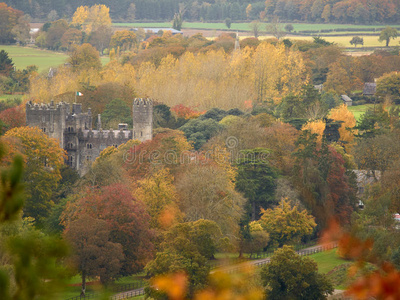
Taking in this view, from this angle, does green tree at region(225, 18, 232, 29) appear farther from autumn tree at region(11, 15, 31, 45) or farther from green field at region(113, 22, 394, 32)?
autumn tree at region(11, 15, 31, 45)

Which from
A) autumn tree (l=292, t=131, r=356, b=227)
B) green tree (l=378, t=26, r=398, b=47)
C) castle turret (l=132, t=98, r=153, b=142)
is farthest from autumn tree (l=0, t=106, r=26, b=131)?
green tree (l=378, t=26, r=398, b=47)

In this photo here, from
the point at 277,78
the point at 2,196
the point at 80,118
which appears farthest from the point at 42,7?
the point at 2,196

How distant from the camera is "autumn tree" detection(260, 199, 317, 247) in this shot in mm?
48781

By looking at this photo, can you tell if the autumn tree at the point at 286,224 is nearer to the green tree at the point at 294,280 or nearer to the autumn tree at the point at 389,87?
the green tree at the point at 294,280

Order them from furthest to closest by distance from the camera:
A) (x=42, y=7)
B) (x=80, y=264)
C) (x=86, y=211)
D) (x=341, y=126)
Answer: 1. (x=42, y=7)
2. (x=341, y=126)
3. (x=86, y=211)
4. (x=80, y=264)

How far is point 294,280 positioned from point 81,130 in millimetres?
35056

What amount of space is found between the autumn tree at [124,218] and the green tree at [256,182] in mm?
10844

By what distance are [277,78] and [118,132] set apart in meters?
37.4

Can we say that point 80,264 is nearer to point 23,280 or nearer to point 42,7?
point 23,280

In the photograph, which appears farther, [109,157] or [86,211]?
[109,157]

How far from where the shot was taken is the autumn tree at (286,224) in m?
48.8

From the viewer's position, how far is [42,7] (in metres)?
183

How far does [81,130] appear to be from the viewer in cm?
6638

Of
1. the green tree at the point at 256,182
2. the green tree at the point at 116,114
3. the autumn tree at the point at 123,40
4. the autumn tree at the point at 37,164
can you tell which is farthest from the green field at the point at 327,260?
the autumn tree at the point at 123,40
